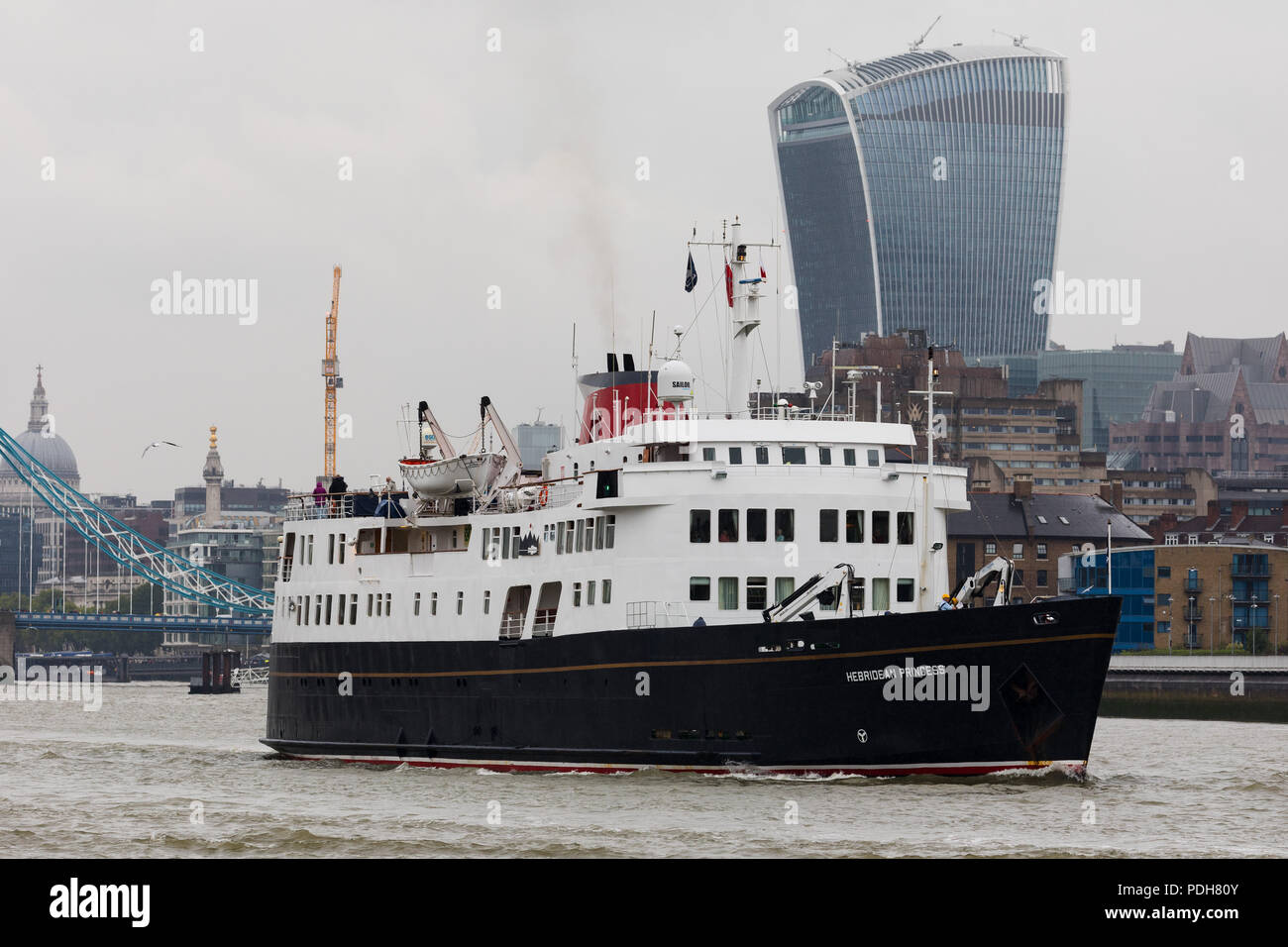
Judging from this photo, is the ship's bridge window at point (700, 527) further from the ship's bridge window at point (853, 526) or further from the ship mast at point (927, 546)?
the ship mast at point (927, 546)

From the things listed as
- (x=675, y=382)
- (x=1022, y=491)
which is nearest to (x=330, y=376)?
(x=1022, y=491)

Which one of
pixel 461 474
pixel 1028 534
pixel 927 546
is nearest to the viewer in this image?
pixel 927 546

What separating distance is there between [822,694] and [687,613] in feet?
12.6

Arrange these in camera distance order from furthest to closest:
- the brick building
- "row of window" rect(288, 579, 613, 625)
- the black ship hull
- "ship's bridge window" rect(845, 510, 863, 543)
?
the brick building, "row of window" rect(288, 579, 613, 625), "ship's bridge window" rect(845, 510, 863, 543), the black ship hull

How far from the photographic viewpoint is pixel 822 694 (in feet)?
116

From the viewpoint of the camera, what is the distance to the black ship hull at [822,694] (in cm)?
3441

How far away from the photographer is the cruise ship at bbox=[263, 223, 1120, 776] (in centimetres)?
3466

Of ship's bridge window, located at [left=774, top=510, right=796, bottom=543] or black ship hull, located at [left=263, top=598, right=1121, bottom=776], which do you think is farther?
ship's bridge window, located at [left=774, top=510, right=796, bottom=543]

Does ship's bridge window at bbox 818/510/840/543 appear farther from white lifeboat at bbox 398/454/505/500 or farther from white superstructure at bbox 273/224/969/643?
white lifeboat at bbox 398/454/505/500

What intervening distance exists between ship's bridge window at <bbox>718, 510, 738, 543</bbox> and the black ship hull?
8.19ft

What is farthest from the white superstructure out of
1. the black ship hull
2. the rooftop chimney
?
the rooftop chimney

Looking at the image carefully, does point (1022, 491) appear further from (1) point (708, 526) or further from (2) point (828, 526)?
(1) point (708, 526)

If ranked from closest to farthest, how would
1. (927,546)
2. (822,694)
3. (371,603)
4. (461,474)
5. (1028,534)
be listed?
1. (822,694)
2. (927,546)
3. (461,474)
4. (371,603)
5. (1028,534)
